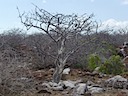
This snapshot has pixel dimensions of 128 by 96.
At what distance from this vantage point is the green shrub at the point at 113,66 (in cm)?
990

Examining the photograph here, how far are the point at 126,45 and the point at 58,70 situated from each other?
10.3m

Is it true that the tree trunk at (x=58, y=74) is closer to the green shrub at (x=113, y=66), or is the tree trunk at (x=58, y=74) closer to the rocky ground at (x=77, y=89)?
the rocky ground at (x=77, y=89)

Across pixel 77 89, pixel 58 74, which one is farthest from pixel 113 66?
pixel 77 89

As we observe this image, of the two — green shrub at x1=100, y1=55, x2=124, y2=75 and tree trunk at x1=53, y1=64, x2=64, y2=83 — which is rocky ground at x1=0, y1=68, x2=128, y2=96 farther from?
green shrub at x1=100, y1=55, x2=124, y2=75

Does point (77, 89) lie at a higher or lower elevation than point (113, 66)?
lower

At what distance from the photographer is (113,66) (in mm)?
10000

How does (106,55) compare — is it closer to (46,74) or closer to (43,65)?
(43,65)

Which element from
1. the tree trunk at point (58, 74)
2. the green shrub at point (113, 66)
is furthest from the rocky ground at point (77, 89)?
the green shrub at point (113, 66)

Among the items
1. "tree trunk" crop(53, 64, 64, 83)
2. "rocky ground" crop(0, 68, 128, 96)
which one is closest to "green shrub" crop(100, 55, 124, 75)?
"rocky ground" crop(0, 68, 128, 96)

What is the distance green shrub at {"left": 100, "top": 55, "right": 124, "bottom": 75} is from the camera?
990 centimetres

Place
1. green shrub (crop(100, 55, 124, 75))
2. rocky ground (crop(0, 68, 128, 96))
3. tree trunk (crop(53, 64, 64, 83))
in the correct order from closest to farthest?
1. rocky ground (crop(0, 68, 128, 96))
2. tree trunk (crop(53, 64, 64, 83))
3. green shrub (crop(100, 55, 124, 75))

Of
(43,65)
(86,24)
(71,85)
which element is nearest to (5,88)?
(71,85)

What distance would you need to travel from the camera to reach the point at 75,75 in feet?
30.9

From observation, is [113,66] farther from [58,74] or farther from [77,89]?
[77,89]
